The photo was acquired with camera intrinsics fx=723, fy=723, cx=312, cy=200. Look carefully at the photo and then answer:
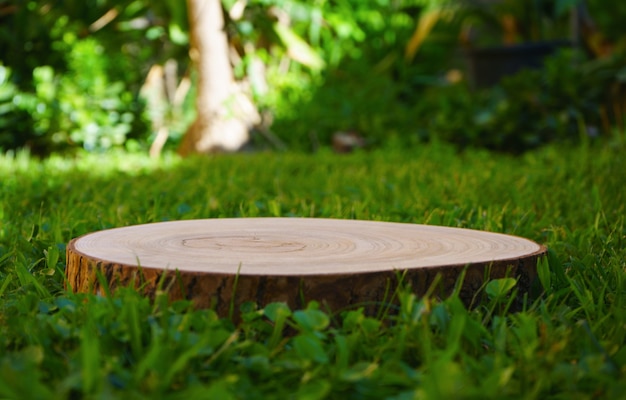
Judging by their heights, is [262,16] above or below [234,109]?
above

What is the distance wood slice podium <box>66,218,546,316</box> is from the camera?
1.19 meters

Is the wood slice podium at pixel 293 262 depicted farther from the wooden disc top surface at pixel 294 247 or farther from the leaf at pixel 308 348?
the leaf at pixel 308 348

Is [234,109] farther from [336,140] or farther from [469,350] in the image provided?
[469,350]

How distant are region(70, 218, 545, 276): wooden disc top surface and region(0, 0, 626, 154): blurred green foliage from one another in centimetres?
332

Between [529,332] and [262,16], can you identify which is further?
[262,16]

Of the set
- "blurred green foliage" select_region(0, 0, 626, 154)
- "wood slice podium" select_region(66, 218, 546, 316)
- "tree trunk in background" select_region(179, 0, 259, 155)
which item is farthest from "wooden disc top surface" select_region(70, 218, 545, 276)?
"blurred green foliage" select_region(0, 0, 626, 154)

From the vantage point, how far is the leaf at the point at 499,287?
1263mm

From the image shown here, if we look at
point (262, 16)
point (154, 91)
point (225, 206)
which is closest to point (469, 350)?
point (225, 206)

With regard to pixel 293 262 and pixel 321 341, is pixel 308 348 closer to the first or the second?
pixel 321 341

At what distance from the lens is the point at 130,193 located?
2.69m

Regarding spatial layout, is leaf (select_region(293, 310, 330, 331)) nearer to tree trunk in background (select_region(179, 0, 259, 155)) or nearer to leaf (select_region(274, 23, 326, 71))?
tree trunk in background (select_region(179, 0, 259, 155))

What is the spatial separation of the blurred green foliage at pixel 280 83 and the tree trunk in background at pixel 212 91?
0.18 m

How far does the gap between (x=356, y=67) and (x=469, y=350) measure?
5.13 metres

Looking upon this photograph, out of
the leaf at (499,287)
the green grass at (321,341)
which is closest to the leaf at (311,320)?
the green grass at (321,341)
